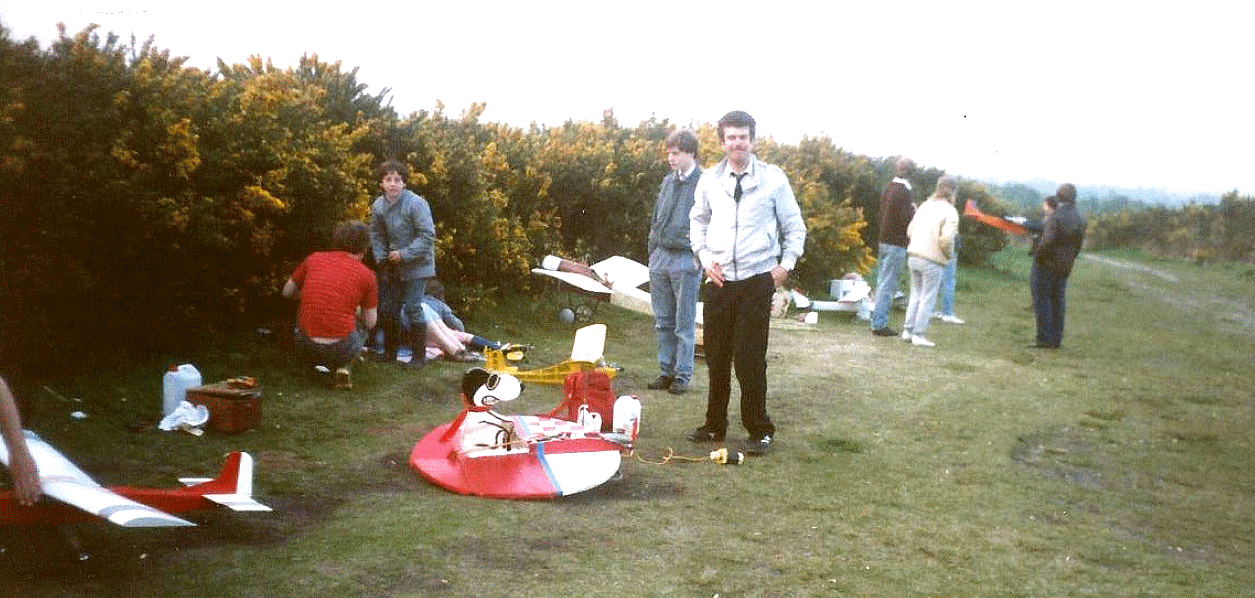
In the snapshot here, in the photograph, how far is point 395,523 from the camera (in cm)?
503

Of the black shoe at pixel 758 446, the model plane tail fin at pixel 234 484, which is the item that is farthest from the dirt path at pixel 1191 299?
the model plane tail fin at pixel 234 484

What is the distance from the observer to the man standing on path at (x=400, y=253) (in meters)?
8.99

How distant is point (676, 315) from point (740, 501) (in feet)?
10.5

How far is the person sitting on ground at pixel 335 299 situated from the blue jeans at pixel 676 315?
2324 millimetres

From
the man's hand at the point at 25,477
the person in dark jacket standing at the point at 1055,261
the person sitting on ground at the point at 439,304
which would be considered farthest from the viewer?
the person in dark jacket standing at the point at 1055,261

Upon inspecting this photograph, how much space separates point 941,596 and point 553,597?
1635mm

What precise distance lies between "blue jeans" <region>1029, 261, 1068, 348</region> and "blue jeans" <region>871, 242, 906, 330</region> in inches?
64.4

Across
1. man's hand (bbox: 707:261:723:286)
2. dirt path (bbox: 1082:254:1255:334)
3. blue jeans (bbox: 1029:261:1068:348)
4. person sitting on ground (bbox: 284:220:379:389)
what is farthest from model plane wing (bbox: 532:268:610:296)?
dirt path (bbox: 1082:254:1255:334)

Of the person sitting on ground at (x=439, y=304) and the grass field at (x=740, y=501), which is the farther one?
the person sitting on ground at (x=439, y=304)

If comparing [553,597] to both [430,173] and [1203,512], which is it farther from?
[430,173]

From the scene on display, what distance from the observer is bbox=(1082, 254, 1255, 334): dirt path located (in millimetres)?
19234

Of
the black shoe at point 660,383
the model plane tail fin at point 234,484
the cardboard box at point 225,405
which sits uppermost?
the model plane tail fin at point 234,484

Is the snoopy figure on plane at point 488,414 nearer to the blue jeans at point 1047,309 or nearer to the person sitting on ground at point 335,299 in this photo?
the person sitting on ground at point 335,299

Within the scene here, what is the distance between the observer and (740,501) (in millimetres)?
5785
